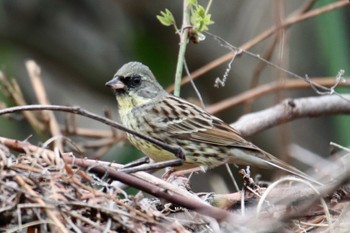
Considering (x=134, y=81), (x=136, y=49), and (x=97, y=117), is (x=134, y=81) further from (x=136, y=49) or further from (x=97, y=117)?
(x=97, y=117)

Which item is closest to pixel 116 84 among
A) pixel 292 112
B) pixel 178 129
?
pixel 178 129

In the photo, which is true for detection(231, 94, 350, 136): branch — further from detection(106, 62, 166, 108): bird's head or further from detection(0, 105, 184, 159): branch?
detection(0, 105, 184, 159): branch

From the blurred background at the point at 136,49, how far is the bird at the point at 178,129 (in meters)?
1.20

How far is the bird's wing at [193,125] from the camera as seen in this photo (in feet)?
12.4

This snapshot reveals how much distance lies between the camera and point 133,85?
382 cm

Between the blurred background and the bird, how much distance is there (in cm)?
120

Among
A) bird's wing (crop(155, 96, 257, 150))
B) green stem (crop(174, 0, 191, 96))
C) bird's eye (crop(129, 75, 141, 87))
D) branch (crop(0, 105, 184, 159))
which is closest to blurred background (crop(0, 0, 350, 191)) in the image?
bird's wing (crop(155, 96, 257, 150))

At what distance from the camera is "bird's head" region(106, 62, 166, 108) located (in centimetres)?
378

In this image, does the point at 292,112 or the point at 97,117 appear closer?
the point at 97,117

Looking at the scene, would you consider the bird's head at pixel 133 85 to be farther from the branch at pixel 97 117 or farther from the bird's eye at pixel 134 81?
the branch at pixel 97 117

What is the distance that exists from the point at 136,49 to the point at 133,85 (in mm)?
1554

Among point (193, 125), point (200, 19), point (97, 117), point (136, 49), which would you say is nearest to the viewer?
point (97, 117)

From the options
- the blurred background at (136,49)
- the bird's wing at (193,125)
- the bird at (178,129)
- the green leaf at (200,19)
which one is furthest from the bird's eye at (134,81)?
the blurred background at (136,49)

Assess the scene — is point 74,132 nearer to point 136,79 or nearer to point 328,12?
point 136,79
